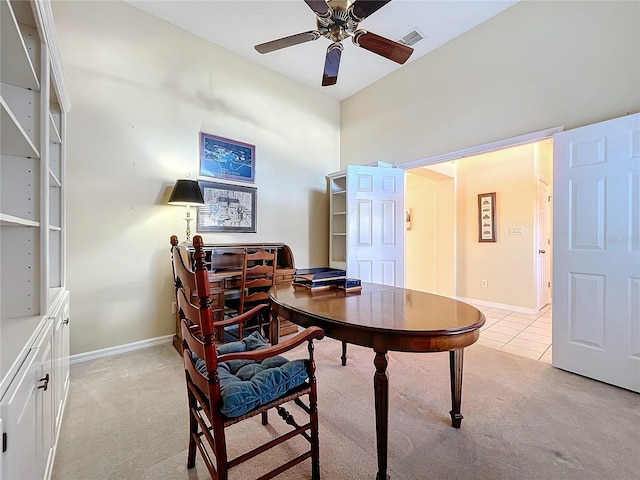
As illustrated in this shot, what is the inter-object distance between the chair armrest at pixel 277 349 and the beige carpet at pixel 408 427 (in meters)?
0.67

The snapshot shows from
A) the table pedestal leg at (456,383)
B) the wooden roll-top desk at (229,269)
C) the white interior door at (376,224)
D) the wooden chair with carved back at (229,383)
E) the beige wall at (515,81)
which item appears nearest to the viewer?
the wooden chair with carved back at (229,383)

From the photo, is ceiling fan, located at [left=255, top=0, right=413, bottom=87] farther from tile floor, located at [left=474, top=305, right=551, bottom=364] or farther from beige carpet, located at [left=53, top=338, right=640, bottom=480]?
tile floor, located at [left=474, top=305, right=551, bottom=364]

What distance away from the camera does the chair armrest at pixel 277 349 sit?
1.08 meters

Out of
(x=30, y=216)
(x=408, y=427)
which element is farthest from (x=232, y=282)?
(x=408, y=427)

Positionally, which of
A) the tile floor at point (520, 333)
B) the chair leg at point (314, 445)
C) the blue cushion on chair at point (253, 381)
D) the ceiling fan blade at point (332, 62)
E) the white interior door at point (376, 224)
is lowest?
the tile floor at point (520, 333)

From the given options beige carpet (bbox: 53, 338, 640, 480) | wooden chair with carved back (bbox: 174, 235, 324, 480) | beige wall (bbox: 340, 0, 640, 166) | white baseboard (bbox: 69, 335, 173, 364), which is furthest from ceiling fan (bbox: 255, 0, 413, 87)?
white baseboard (bbox: 69, 335, 173, 364)

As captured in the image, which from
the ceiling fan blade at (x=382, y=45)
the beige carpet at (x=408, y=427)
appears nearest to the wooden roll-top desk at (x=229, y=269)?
the beige carpet at (x=408, y=427)

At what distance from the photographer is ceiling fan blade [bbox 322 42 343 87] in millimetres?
2252

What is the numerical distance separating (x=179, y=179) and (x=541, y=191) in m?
5.05

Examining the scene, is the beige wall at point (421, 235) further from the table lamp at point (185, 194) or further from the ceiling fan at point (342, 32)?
the table lamp at point (185, 194)

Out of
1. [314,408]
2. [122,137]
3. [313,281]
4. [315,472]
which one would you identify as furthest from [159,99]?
[315,472]

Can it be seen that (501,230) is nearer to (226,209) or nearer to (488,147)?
(488,147)

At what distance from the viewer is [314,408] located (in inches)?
49.5

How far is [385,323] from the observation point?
122cm
